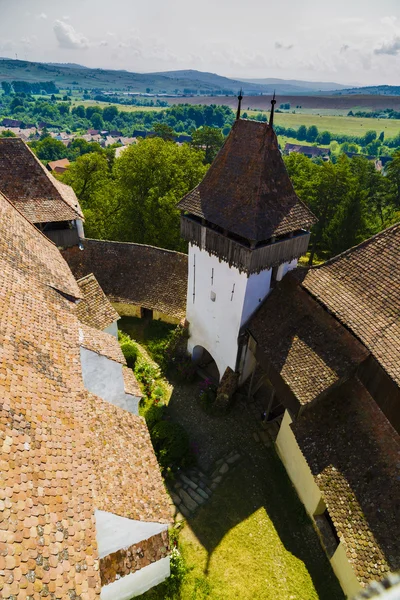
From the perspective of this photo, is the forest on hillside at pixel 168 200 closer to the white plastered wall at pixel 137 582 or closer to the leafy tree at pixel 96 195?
the leafy tree at pixel 96 195

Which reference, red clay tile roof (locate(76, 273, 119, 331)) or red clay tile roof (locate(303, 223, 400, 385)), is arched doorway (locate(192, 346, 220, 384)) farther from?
red clay tile roof (locate(303, 223, 400, 385))

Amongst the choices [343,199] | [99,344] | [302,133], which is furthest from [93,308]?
[302,133]

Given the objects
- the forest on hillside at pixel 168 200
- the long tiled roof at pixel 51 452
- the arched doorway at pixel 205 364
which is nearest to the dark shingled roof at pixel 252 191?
the long tiled roof at pixel 51 452

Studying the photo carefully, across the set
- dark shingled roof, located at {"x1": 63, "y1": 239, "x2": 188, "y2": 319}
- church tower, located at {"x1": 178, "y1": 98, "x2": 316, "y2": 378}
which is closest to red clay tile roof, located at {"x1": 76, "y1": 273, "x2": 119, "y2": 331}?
dark shingled roof, located at {"x1": 63, "y1": 239, "x2": 188, "y2": 319}

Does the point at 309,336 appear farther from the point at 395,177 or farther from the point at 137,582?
the point at 395,177

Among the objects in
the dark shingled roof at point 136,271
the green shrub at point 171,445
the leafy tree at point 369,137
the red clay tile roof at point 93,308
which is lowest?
the leafy tree at point 369,137

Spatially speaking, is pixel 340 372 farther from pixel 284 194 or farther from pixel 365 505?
pixel 284 194

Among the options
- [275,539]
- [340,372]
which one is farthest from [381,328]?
[275,539]
